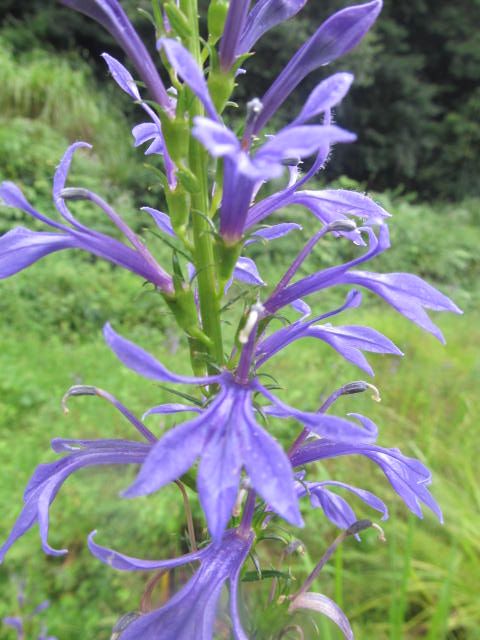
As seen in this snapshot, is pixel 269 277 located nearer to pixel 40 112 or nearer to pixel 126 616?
pixel 40 112

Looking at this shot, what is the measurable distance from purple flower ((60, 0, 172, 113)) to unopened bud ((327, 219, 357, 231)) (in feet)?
0.87

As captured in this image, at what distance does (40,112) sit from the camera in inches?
299

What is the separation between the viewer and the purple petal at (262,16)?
2.61 feet

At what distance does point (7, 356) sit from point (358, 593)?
2.49m

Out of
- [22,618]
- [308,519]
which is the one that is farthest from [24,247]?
[308,519]

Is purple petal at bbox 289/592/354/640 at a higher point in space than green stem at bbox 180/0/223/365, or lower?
lower

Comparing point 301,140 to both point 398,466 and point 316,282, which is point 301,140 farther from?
point 398,466

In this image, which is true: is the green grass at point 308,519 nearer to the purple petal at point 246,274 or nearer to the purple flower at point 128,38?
the purple petal at point 246,274

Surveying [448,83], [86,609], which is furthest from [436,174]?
[86,609]

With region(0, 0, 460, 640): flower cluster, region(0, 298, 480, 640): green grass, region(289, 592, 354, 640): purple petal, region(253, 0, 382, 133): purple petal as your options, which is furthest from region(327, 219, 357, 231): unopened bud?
region(0, 298, 480, 640): green grass

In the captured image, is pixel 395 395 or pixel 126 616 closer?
pixel 126 616

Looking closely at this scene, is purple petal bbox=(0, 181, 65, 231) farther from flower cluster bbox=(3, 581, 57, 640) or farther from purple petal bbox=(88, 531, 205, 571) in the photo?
flower cluster bbox=(3, 581, 57, 640)

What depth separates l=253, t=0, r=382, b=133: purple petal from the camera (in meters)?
0.70

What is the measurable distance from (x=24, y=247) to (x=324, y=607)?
2.06ft
